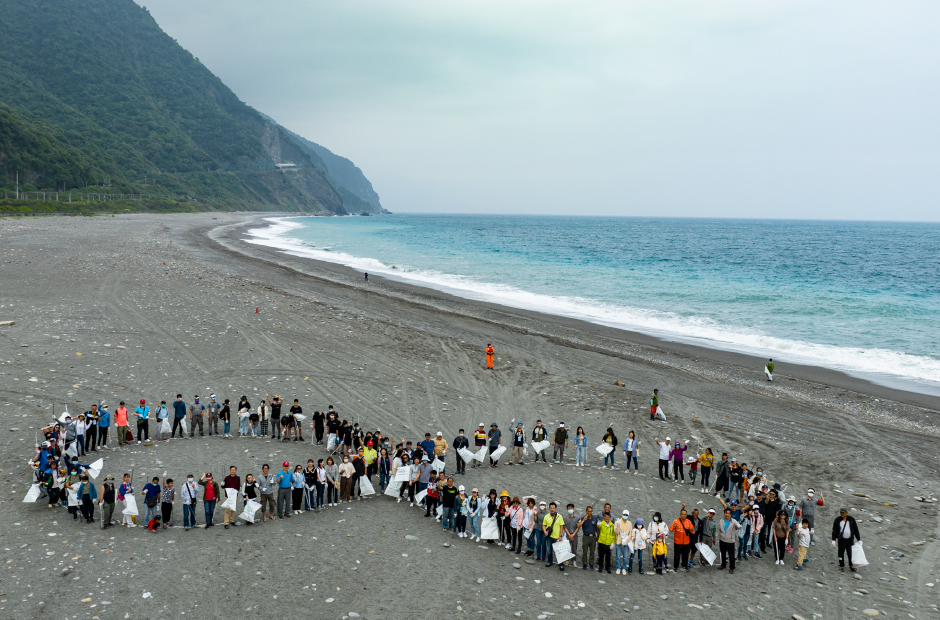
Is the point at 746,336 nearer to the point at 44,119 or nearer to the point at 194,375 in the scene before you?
the point at 194,375

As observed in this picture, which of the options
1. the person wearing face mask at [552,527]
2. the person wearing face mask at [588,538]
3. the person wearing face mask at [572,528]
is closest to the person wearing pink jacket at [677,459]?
the person wearing face mask at [572,528]

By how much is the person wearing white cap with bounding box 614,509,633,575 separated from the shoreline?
57.9 ft

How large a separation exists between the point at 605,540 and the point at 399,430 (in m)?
9.42

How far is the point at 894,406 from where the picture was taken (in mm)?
24406

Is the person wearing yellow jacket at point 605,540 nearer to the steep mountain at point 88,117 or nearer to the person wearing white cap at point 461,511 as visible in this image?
the person wearing white cap at point 461,511

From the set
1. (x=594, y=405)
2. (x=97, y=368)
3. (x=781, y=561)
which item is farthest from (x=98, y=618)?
(x=594, y=405)

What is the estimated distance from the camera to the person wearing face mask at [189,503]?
13.2 m

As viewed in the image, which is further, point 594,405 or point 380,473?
point 594,405

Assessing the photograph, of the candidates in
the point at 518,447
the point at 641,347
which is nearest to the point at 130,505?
the point at 518,447

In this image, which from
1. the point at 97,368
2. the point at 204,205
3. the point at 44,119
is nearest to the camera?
the point at 97,368

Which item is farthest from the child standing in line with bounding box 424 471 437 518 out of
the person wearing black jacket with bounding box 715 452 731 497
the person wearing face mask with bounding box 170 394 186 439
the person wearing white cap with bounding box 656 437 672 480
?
the person wearing face mask with bounding box 170 394 186 439

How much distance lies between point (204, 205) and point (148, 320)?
145 meters

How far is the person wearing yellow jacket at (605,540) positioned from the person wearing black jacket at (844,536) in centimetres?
511

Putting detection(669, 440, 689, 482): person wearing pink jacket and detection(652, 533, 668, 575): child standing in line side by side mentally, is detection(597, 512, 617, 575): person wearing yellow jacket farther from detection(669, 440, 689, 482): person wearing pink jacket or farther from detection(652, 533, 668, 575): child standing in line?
detection(669, 440, 689, 482): person wearing pink jacket
